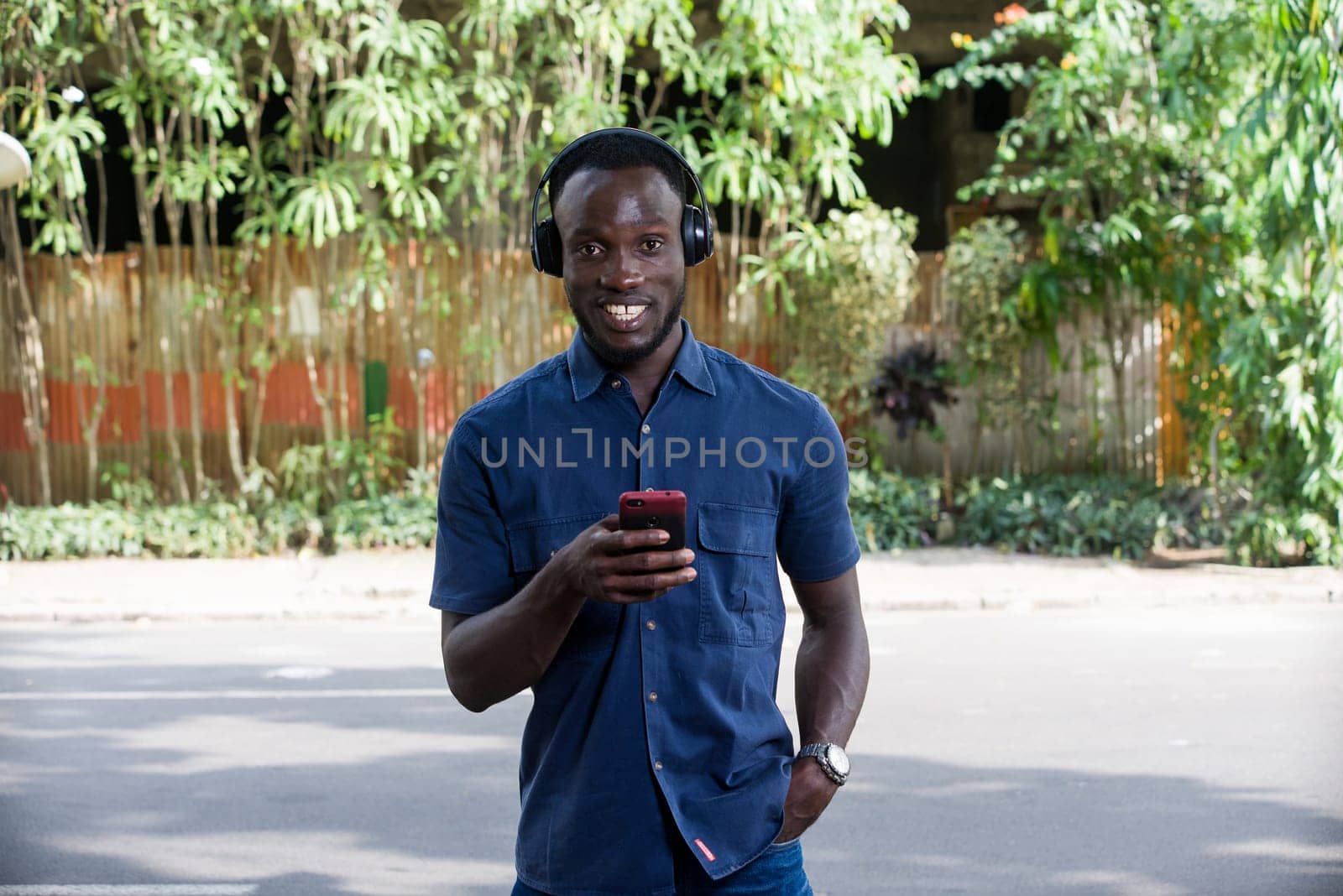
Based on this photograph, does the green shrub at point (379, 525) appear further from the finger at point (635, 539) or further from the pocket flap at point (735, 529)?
the finger at point (635, 539)

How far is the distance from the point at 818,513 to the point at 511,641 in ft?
1.87

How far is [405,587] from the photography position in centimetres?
1108

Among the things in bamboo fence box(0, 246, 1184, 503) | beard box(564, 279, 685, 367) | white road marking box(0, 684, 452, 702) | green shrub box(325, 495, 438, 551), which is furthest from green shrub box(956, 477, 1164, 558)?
beard box(564, 279, 685, 367)

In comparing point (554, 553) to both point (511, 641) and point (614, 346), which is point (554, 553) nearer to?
point (511, 641)

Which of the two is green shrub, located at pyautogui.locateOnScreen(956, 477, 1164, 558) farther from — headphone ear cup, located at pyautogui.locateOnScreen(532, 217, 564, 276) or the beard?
the beard

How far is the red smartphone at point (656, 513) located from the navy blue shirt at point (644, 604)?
0.30m

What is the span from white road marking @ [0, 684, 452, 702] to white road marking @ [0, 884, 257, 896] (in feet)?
8.92

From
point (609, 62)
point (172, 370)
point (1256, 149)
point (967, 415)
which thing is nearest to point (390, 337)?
point (172, 370)

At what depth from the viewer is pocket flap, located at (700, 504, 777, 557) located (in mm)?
2324

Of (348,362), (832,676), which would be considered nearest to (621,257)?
(832,676)

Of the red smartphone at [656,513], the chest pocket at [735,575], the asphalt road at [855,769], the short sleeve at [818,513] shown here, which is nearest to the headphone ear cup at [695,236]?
the short sleeve at [818,513]

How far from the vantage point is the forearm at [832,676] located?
243cm

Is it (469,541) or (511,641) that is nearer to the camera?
(511,641)

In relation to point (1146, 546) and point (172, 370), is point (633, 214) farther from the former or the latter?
point (172, 370)
